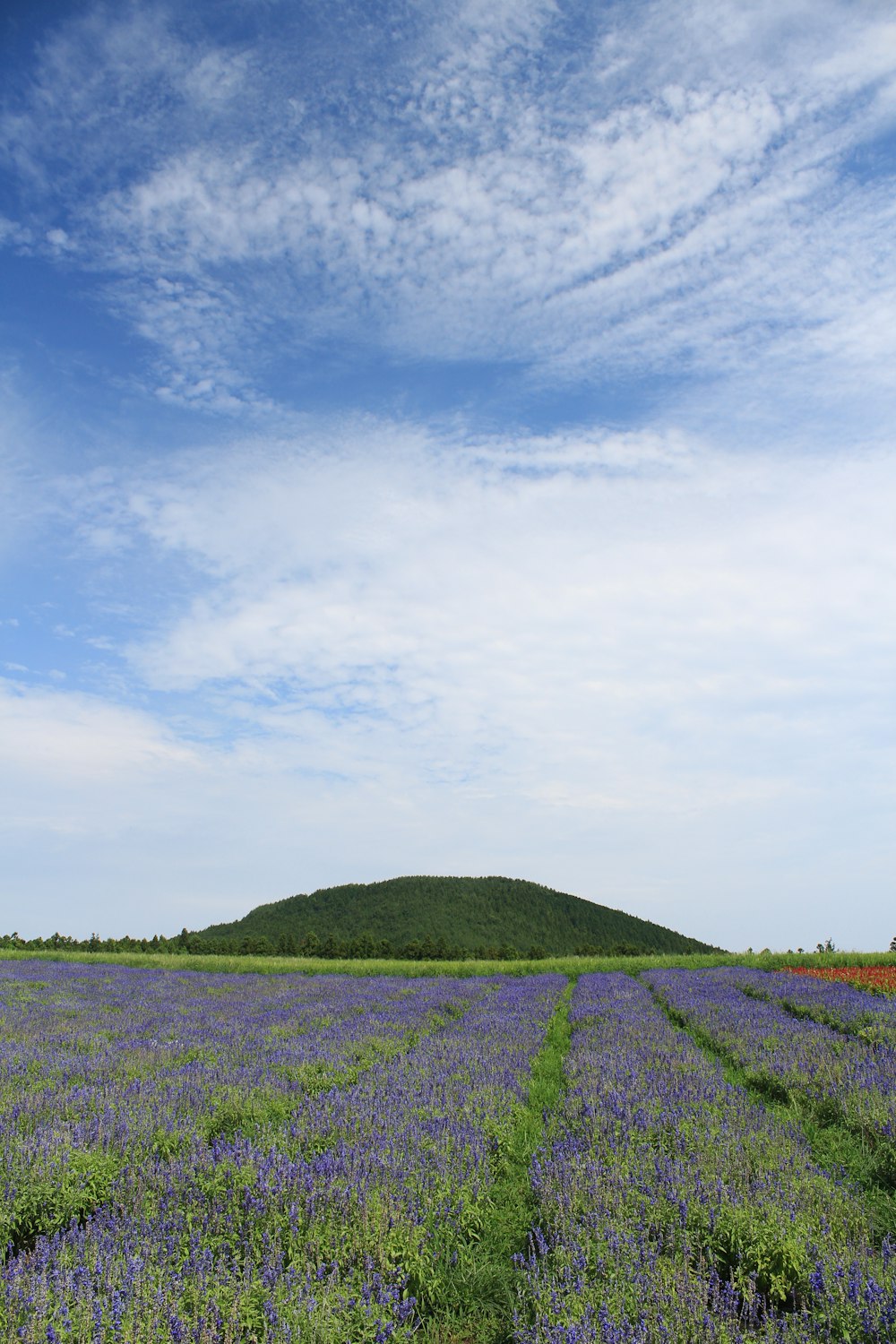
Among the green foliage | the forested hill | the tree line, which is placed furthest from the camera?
the forested hill

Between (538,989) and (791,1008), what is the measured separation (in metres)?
6.49

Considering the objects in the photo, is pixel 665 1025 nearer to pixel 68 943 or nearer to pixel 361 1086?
pixel 361 1086

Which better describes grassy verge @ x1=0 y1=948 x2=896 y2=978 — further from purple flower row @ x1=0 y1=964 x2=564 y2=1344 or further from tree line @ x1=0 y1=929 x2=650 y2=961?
purple flower row @ x1=0 y1=964 x2=564 y2=1344

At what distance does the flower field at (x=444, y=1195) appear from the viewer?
363cm

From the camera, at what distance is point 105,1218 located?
189 inches

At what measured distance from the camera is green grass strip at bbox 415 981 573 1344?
13.0 feet

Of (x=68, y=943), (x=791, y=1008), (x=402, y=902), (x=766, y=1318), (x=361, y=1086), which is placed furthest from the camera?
(x=402, y=902)

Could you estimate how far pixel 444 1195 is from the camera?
4938mm

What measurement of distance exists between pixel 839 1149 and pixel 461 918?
71779mm

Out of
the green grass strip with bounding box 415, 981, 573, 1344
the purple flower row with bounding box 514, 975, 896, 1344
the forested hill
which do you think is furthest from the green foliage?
the forested hill

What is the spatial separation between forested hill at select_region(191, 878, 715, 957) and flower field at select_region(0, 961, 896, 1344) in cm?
6255

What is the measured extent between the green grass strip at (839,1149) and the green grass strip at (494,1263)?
2339 mm

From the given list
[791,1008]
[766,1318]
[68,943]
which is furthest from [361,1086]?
[68,943]

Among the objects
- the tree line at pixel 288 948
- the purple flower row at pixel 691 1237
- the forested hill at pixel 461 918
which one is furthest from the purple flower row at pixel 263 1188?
the forested hill at pixel 461 918
